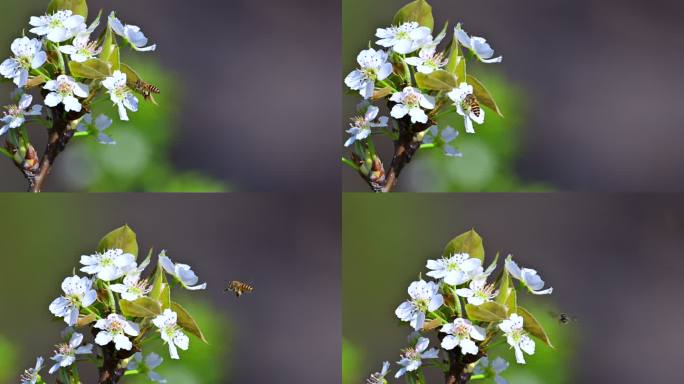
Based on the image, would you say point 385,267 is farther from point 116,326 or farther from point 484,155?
point 116,326

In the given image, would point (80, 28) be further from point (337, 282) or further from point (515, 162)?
point (515, 162)

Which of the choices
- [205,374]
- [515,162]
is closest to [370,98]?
[515,162]

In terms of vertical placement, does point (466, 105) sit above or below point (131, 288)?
above

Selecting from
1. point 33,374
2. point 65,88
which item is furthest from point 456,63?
point 33,374

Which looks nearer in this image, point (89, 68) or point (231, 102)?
point (89, 68)

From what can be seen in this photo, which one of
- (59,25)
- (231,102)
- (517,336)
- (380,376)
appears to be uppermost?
(59,25)

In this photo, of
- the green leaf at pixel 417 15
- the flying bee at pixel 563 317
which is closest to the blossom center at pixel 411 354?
the flying bee at pixel 563 317
